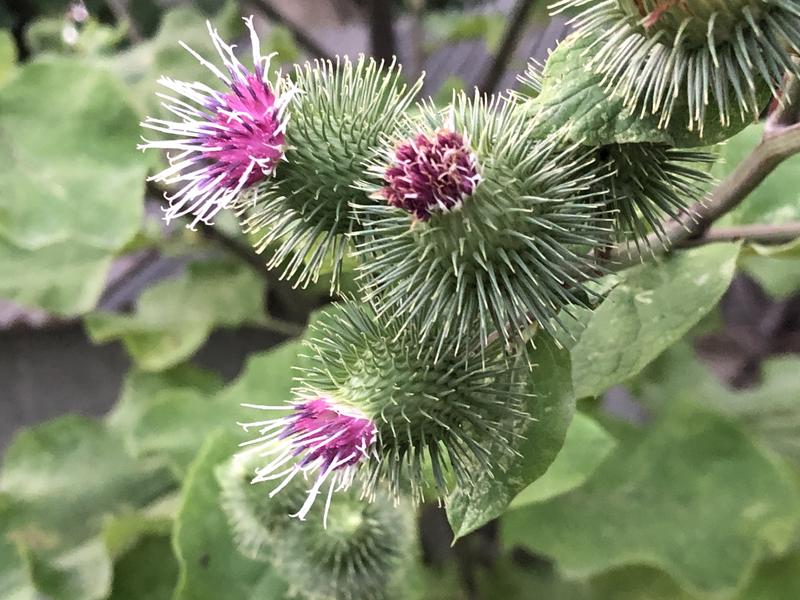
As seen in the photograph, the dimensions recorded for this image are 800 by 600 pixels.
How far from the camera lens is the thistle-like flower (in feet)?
1.54

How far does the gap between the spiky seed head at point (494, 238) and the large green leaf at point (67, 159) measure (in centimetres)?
61

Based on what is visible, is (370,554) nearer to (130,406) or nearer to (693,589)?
(693,589)

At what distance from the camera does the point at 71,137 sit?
3.59ft

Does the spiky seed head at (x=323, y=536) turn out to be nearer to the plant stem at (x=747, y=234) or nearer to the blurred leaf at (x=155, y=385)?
the plant stem at (x=747, y=234)

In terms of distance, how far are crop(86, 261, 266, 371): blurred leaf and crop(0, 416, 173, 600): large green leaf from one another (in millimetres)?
181

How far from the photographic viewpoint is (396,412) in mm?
488

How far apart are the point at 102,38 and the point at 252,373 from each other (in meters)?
0.98

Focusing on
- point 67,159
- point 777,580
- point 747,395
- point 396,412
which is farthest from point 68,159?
point 747,395

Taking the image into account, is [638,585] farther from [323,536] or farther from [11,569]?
[11,569]

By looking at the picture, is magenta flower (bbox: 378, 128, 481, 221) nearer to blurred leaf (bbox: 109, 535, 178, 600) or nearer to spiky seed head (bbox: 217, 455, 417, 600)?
spiky seed head (bbox: 217, 455, 417, 600)

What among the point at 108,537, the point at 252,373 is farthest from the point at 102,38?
the point at 108,537

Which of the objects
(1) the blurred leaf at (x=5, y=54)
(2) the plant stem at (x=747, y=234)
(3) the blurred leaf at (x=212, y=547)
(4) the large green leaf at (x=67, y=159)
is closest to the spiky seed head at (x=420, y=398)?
(2) the plant stem at (x=747, y=234)

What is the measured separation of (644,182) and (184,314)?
1.25 metres

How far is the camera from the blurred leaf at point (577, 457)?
2.72 ft
